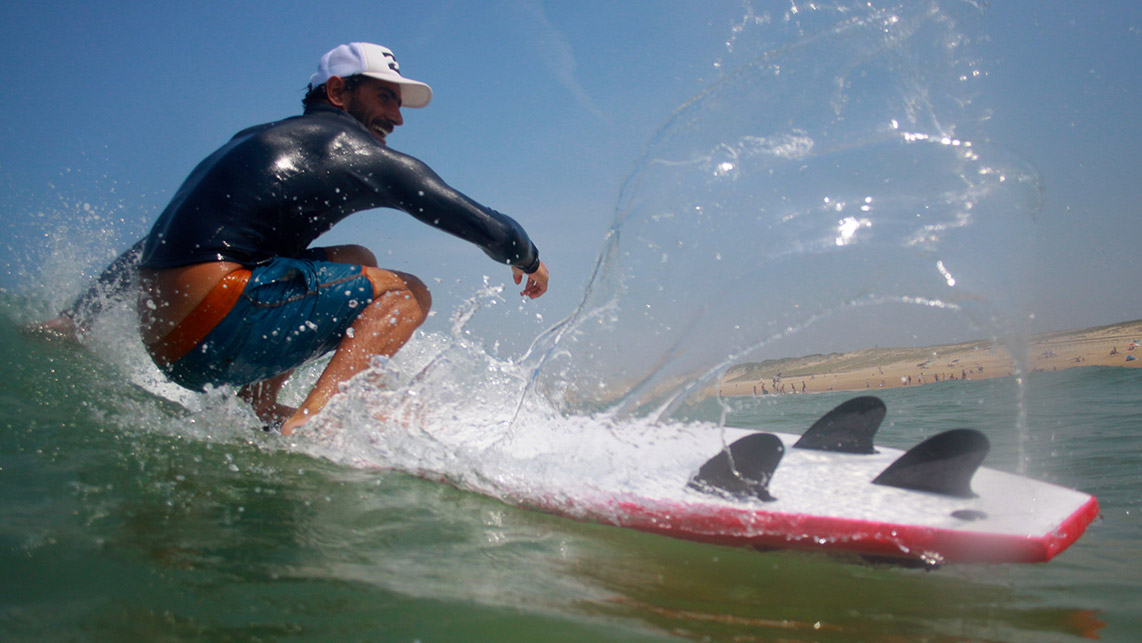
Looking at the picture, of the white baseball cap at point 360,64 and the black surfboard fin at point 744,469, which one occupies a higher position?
the white baseball cap at point 360,64

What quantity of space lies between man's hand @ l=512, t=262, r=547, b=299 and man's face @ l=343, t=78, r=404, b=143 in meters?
0.70

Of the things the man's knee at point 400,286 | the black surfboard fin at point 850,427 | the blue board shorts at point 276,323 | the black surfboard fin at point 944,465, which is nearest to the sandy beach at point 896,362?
the black surfboard fin at point 850,427

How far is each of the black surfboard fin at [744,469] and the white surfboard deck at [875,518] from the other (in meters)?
0.06

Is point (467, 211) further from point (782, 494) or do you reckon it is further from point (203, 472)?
point (782, 494)

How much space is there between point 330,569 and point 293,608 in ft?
0.52

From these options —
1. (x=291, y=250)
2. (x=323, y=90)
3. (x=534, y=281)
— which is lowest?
(x=291, y=250)

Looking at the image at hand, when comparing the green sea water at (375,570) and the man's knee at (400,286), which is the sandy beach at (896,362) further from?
the man's knee at (400,286)

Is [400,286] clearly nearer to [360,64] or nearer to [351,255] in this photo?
[351,255]

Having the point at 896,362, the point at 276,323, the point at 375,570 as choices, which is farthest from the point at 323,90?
the point at 896,362

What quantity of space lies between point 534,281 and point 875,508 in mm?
1445

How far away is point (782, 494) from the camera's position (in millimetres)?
1861

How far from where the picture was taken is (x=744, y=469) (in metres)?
1.94

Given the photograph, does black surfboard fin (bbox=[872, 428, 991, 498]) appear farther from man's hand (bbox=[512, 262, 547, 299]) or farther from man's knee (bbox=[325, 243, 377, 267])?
man's knee (bbox=[325, 243, 377, 267])

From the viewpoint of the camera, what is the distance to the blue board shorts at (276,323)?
73.4 inches
